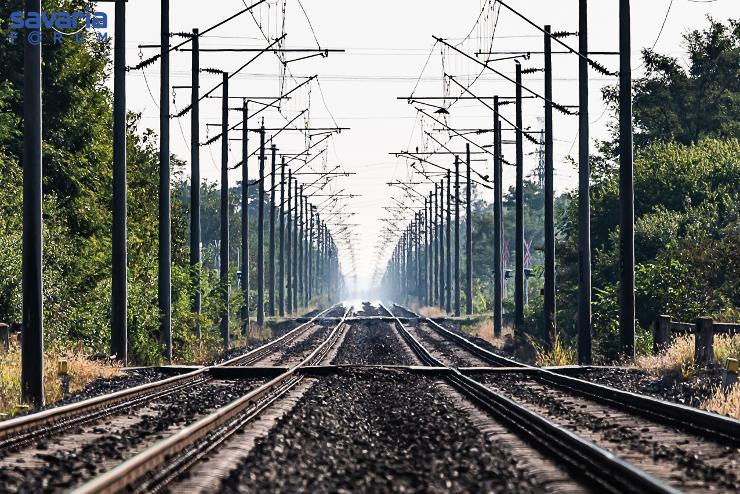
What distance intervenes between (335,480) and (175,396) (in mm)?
9863

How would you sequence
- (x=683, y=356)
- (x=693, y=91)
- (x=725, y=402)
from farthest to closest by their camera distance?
(x=693, y=91), (x=683, y=356), (x=725, y=402)

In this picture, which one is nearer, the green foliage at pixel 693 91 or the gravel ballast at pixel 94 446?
the gravel ballast at pixel 94 446

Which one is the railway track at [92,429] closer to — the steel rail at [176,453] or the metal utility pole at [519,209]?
the steel rail at [176,453]

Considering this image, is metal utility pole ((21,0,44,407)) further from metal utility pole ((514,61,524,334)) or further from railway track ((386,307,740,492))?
metal utility pole ((514,61,524,334))

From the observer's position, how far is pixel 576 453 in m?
11.5

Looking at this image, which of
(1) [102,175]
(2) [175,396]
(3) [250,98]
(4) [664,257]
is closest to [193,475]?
(2) [175,396]

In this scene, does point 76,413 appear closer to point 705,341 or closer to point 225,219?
point 705,341

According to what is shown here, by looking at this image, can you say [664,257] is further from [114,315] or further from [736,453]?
[736,453]

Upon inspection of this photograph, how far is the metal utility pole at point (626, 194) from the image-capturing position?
27.5 m

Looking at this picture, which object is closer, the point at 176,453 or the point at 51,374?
the point at 176,453

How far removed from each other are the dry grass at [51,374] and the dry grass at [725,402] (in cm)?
986

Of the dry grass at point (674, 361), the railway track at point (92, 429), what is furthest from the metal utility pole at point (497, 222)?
the railway track at point (92, 429)

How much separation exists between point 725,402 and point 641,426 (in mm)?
3243

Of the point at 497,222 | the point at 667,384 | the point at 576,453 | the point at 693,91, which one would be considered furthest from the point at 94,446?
the point at 693,91
